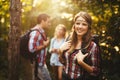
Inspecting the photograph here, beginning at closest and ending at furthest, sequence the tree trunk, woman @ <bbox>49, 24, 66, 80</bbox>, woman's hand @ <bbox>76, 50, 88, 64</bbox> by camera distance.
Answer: woman's hand @ <bbox>76, 50, 88, 64</bbox> < the tree trunk < woman @ <bbox>49, 24, 66, 80</bbox>

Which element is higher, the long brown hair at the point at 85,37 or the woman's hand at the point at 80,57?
the long brown hair at the point at 85,37

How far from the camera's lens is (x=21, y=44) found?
22.0 ft

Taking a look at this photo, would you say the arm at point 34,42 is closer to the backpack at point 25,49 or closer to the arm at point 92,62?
the backpack at point 25,49

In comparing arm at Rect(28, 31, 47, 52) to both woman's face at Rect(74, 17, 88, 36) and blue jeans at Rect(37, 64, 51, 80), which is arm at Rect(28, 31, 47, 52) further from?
woman's face at Rect(74, 17, 88, 36)

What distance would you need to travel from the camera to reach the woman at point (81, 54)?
14.2ft

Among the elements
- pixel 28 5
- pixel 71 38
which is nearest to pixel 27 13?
pixel 28 5

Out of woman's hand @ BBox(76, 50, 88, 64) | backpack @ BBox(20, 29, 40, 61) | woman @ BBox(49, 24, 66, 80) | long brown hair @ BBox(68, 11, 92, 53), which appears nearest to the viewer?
woman's hand @ BBox(76, 50, 88, 64)

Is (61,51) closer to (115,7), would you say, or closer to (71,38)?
(71,38)

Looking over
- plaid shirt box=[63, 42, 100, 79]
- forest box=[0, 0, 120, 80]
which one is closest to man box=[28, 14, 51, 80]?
forest box=[0, 0, 120, 80]

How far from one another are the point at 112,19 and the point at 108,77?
121 centimetres

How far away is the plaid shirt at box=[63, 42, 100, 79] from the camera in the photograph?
4328 mm

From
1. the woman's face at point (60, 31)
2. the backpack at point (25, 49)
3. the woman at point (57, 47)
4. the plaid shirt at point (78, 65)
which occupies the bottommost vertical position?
the woman at point (57, 47)

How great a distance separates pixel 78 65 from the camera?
14.4 feet

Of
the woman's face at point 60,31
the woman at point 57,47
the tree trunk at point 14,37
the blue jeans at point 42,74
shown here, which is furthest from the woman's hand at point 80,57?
the woman's face at point 60,31
